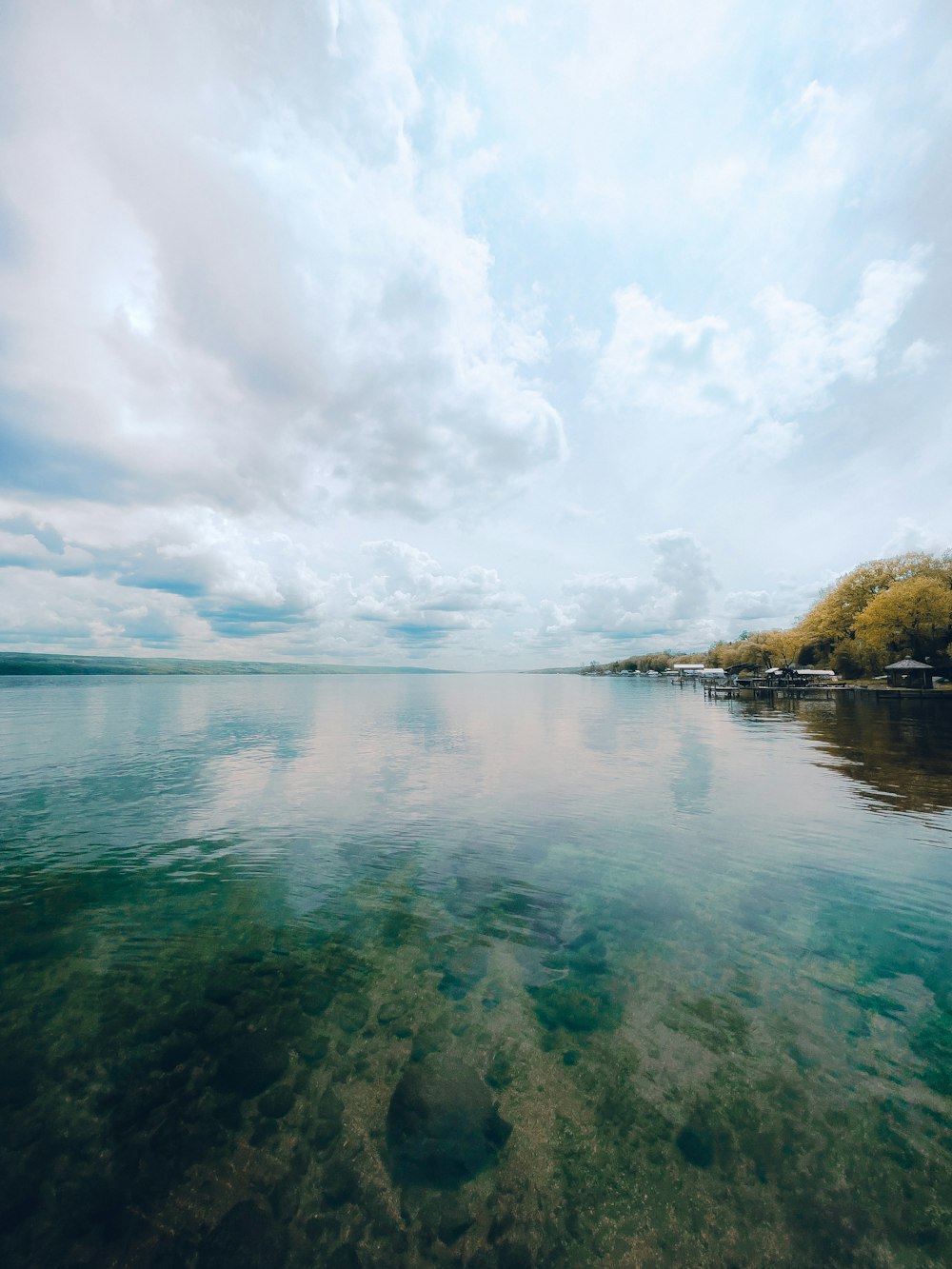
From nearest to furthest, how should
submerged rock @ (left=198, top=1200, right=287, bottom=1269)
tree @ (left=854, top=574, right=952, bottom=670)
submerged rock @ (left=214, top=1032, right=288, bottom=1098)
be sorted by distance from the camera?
1. submerged rock @ (left=198, top=1200, right=287, bottom=1269)
2. submerged rock @ (left=214, top=1032, right=288, bottom=1098)
3. tree @ (left=854, top=574, right=952, bottom=670)

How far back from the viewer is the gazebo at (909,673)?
2776 inches

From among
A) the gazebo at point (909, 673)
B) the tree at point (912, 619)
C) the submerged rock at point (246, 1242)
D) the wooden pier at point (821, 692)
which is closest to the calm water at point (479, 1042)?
the submerged rock at point (246, 1242)

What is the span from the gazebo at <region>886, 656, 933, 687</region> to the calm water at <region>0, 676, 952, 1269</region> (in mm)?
70736

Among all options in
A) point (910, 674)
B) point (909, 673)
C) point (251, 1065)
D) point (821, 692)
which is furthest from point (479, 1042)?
point (821, 692)

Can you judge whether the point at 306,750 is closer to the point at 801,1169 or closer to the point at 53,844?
the point at 53,844

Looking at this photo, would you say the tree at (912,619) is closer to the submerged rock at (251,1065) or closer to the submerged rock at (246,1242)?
the submerged rock at (251,1065)

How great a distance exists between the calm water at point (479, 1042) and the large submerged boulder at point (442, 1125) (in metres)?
0.04

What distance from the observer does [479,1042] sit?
24.7 feet

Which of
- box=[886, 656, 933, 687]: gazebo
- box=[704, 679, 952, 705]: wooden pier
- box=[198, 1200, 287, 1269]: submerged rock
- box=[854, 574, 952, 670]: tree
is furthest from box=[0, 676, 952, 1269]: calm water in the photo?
box=[704, 679, 952, 705]: wooden pier

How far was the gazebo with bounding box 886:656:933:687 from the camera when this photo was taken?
7050cm

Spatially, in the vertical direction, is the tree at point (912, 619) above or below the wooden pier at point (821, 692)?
above

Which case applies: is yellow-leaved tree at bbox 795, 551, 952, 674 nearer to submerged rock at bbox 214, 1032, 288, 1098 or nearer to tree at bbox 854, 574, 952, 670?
tree at bbox 854, 574, 952, 670

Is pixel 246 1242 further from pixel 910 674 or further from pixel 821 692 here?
pixel 821 692

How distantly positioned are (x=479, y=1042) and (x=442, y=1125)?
1.42 meters
